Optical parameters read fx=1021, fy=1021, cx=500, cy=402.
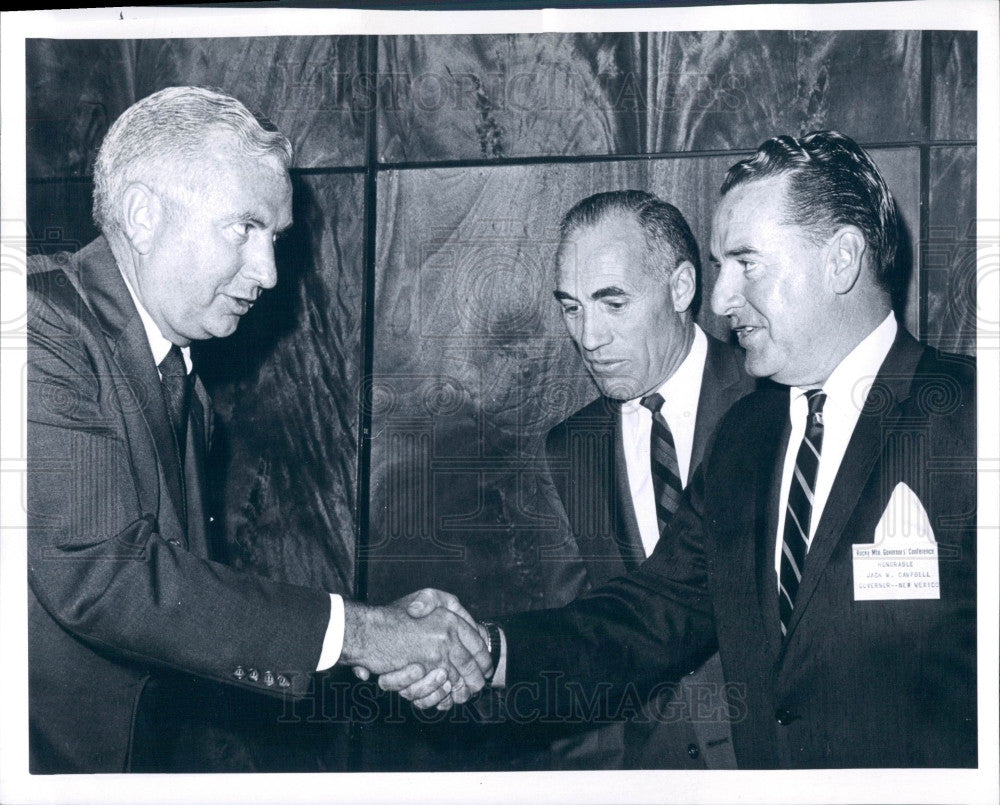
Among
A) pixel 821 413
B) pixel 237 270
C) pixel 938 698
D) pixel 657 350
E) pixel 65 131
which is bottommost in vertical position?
pixel 938 698

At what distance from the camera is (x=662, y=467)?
2346mm

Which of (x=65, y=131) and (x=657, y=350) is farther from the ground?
(x=65, y=131)

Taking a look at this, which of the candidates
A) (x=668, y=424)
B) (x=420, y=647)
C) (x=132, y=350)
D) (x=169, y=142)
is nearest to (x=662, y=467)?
(x=668, y=424)

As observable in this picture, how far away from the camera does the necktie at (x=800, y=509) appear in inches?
90.0

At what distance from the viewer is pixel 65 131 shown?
2377 mm

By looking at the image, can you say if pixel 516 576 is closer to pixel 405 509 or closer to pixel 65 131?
pixel 405 509

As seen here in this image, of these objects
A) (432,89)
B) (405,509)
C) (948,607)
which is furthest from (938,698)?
(432,89)

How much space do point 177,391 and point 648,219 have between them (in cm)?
115

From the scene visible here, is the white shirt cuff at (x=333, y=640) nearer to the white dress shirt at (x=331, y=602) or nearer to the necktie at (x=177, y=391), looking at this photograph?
the white dress shirt at (x=331, y=602)

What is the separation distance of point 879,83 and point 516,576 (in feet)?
4.63

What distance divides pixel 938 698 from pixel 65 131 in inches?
94.4

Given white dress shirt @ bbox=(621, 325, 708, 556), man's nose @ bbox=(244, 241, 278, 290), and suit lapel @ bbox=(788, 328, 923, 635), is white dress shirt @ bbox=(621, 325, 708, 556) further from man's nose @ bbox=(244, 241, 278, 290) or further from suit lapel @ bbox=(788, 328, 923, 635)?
man's nose @ bbox=(244, 241, 278, 290)

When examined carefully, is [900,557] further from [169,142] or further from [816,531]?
[169,142]

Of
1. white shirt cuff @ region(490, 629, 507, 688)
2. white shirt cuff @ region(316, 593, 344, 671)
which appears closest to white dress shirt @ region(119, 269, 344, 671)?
white shirt cuff @ region(316, 593, 344, 671)
